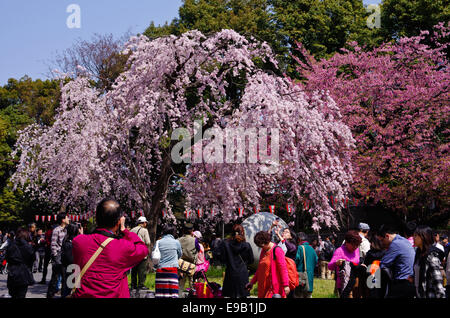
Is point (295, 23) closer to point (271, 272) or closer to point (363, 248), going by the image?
point (363, 248)

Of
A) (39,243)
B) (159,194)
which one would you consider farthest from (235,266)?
(39,243)

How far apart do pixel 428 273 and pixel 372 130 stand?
60.7ft

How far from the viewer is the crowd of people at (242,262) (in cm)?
459

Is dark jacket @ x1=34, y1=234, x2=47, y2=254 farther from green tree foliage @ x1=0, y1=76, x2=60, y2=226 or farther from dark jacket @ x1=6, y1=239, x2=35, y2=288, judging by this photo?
green tree foliage @ x1=0, y1=76, x2=60, y2=226

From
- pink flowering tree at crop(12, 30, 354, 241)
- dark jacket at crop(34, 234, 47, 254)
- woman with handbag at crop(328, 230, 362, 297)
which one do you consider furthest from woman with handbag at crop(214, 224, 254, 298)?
dark jacket at crop(34, 234, 47, 254)

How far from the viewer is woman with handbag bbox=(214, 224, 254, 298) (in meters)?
8.58

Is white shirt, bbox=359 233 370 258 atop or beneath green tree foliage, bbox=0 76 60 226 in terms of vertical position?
beneath

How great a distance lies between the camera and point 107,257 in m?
4.55

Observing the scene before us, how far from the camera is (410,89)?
23.5 metres

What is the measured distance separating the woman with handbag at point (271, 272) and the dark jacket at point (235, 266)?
0.75 m

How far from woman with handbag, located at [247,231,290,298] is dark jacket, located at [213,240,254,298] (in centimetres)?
75

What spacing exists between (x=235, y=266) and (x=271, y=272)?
1105 mm

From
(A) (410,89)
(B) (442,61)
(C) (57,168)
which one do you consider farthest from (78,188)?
(B) (442,61)

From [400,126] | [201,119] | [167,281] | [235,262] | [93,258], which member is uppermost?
[400,126]
